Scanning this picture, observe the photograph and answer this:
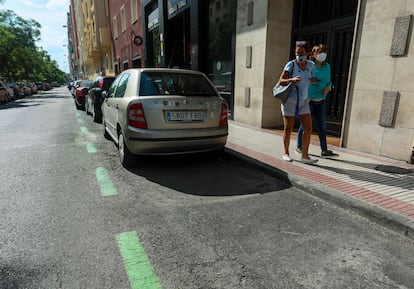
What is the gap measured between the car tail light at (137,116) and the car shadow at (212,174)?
2.50 feet

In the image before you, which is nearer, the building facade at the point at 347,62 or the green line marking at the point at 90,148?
the building facade at the point at 347,62

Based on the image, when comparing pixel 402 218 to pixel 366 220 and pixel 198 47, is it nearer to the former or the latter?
pixel 366 220

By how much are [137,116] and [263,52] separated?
474 cm

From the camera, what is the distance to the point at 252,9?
8.02 meters

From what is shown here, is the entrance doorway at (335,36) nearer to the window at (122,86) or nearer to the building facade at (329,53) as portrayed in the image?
the building facade at (329,53)

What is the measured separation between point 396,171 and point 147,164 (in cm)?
402

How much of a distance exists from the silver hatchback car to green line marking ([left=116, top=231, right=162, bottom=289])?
1892 mm

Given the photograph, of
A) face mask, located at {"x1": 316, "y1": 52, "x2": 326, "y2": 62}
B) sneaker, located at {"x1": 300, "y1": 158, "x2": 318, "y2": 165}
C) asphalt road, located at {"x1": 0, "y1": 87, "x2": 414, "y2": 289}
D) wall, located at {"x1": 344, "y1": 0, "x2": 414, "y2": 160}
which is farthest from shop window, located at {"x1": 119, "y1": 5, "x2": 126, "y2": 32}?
sneaker, located at {"x1": 300, "y1": 158, "x2": 318, "y2": 165}

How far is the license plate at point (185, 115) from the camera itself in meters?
4.39

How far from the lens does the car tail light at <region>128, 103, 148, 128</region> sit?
4293 mm

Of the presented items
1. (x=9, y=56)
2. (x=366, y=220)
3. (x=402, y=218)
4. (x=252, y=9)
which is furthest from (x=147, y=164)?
(x=9, y=56)

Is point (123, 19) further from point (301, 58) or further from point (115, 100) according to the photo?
point (301, 58)

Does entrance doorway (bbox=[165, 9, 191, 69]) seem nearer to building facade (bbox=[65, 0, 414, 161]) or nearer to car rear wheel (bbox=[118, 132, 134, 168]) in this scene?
building facade (bbox=[65, 0, 414, 161])

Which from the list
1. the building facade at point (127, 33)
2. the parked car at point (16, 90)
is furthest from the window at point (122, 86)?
the parked car at point (16, 90)
